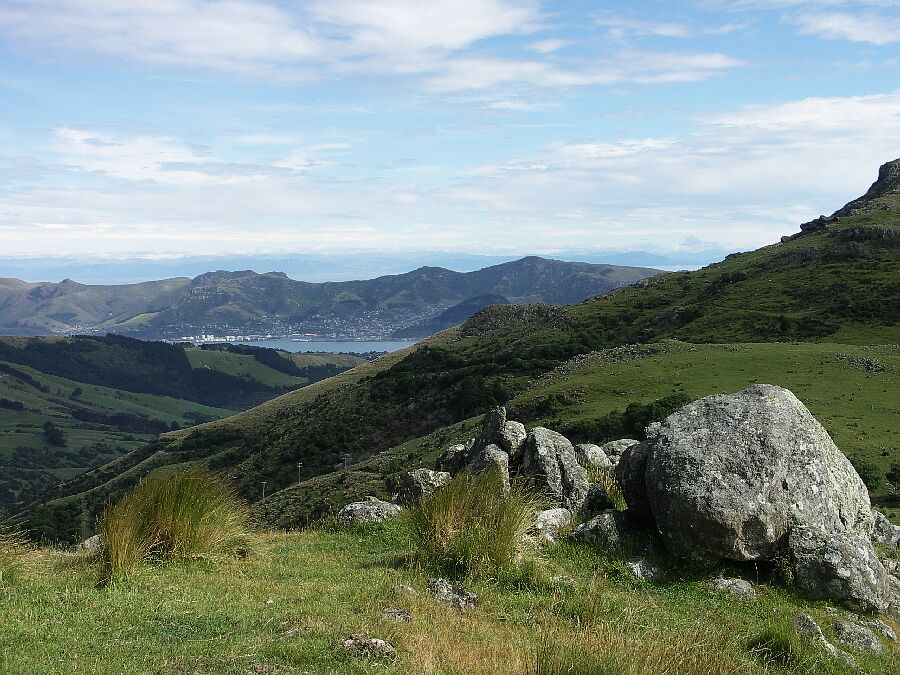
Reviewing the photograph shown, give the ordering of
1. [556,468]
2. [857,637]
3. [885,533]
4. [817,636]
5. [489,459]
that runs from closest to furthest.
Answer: [817,636]
[857,637]
[556,468]
[885,533]
[489,459]

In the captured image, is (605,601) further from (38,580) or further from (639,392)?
(639,392)

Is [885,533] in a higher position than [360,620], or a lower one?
lower

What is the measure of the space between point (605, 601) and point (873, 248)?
13978 centimetres

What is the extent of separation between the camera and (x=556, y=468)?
53.8 ft

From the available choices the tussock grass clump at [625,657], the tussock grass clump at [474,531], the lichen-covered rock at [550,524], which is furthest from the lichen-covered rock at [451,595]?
the lichen-covered rock at [550,524]

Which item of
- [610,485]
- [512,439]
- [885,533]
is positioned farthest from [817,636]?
[512,439]

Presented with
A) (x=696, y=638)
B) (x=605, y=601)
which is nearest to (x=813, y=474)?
(x=605, y=601)

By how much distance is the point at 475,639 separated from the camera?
828 cm

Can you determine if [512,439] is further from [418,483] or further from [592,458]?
[418,483]

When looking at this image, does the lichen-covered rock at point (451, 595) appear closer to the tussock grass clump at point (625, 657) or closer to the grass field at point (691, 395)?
the tussock grass clump at point (625, 657)

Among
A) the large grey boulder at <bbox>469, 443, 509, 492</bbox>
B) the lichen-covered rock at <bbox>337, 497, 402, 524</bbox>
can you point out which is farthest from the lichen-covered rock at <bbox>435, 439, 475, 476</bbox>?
the lichen-covered rock at <bbox>337, 497, 402, 524</bbox>

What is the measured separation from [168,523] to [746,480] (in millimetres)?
9860

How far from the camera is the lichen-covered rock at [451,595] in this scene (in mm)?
9727

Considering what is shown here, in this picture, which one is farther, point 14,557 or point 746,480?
point 746,480
